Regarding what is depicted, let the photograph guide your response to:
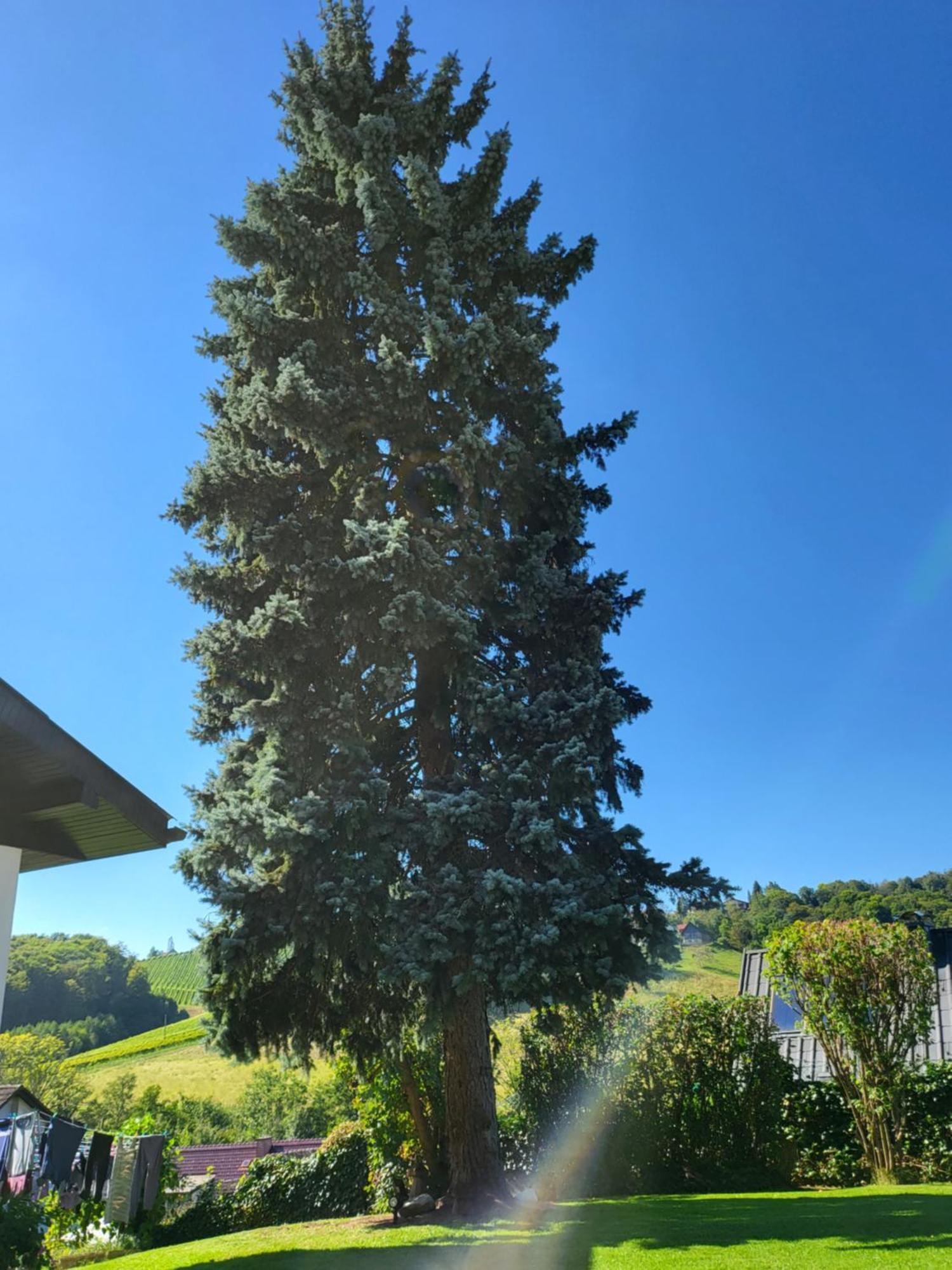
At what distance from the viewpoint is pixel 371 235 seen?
1395 centimetres

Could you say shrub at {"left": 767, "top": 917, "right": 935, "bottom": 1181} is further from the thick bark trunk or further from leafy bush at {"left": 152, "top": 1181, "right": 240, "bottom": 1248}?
leafy bush at {"left": 152, "top": 1181, "right": 240, "bottom": 1248}

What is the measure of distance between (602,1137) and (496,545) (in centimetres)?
984

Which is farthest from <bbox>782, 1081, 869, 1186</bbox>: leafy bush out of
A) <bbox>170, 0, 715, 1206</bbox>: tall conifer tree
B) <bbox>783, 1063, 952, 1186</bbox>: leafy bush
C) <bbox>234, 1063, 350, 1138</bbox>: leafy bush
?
<bbox>234, 1063, 350, 1138</bbox>: leafy bush

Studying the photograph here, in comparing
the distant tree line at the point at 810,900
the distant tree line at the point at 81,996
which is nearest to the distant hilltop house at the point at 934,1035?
the distant tree line at the point at 810,900

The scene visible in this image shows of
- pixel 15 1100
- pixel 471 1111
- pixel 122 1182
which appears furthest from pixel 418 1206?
pixel 15 1100

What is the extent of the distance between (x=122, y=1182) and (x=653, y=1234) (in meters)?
10.9

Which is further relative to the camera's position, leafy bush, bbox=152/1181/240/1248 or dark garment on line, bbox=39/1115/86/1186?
leafy bush, bbox=152/1181/240/1248

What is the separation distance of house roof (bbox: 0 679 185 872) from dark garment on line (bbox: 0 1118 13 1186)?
4.28 m

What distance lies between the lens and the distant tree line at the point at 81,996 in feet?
303

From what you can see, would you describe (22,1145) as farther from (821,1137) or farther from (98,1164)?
(821,1137)

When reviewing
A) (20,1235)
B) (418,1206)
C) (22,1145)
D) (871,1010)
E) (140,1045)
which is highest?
(871,1010)

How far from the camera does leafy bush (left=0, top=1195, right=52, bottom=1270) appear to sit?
8922 mm

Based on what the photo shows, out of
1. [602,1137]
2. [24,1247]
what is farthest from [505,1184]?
[24,1247]

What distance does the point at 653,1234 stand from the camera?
8992 mm
